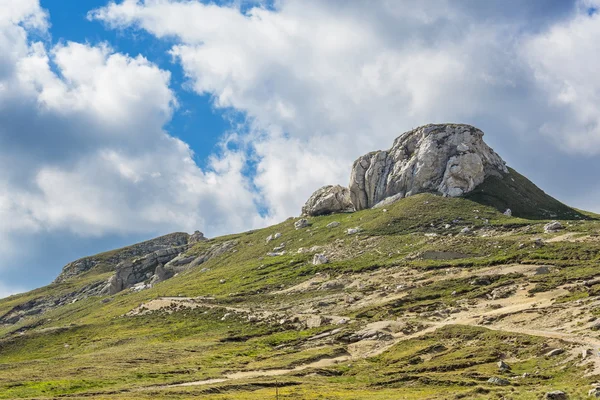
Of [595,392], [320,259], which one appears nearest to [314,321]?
[320,259]

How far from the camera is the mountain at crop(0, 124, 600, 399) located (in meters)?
53.3

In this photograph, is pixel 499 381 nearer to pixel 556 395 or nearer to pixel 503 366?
pixel 503 366

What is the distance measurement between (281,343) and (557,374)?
49.6 meters

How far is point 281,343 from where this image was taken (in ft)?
291

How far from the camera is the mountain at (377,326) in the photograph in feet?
175

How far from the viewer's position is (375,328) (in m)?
84.9

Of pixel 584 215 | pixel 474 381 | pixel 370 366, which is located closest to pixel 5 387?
pixel 370 366

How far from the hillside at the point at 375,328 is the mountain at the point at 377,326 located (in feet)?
1.09

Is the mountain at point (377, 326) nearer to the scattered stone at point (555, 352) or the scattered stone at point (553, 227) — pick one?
the scattered stone at point (555, 352)

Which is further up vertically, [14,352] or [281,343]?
[14,352]

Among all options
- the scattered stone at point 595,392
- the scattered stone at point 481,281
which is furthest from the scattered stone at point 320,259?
Result: the scattered stone at point 595,392

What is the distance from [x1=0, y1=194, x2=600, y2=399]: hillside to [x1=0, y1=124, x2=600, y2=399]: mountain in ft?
1.09

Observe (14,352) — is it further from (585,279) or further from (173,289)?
(585,279)

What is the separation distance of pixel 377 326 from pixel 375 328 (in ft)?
4.85
